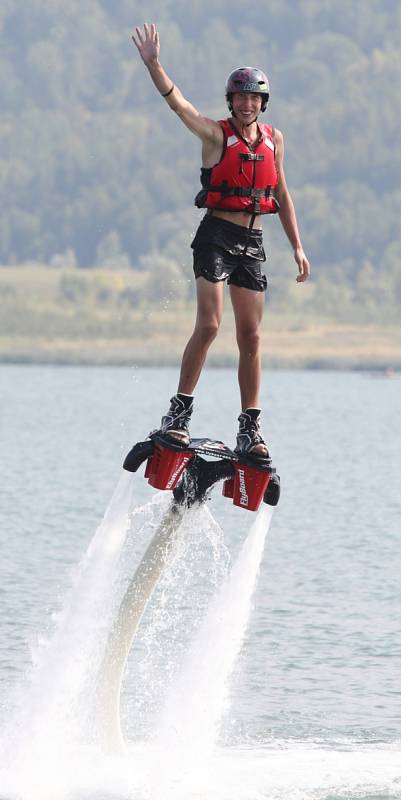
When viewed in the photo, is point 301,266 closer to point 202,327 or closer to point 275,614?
point 202,327

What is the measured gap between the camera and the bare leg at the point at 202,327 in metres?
15.6

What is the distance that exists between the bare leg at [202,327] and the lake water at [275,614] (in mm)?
1632

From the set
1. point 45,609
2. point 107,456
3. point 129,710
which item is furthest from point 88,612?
point 107,456

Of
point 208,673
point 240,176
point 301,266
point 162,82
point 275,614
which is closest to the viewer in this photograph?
point 162,82

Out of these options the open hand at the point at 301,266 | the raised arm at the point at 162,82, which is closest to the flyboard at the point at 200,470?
the open hand at the point at 301,266

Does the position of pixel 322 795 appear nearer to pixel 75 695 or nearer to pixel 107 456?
pixel 75 695

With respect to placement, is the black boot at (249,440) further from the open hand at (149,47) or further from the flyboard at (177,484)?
the open hand at (149,47)

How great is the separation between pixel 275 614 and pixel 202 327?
15527 millimetres

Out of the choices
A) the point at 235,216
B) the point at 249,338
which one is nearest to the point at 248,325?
the point at 249,338

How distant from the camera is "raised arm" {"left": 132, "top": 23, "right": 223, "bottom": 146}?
1478 cm

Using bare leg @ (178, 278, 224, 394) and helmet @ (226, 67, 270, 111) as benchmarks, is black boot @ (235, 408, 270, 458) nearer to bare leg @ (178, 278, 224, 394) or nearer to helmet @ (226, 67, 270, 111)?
bare leg @ (178, 278, 224, 394)

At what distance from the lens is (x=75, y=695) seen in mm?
18484

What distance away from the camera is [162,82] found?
48.4ft

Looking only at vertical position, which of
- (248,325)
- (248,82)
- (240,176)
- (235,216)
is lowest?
(248,325)
